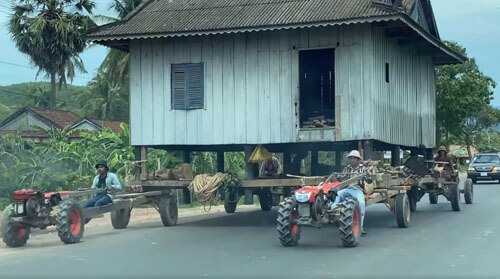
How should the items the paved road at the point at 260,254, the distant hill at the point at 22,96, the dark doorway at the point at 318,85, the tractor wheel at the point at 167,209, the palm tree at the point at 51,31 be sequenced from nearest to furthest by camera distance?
the paved road at the point at 260,254, the tractor wheel at the point at 167,209, the dark doorway at the point at 318,85, the palm tree at the point at 51,31, the distant hill at the point at 22,96

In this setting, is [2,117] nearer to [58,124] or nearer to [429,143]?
[58,124]

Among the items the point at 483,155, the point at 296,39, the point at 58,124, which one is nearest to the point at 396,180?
the point at 296,39

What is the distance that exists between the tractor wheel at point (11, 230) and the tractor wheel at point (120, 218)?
11.9 ft

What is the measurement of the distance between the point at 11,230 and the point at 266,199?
10307mm

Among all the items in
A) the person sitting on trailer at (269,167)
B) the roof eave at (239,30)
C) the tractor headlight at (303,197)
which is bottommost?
the tractor headlight at (303,197)

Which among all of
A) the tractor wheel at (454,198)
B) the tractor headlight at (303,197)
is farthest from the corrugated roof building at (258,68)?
the tractor headlight at (303,197)

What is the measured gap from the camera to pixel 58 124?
153ft

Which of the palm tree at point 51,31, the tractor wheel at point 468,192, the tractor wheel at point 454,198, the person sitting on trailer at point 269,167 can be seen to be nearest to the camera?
the person sitting on trailer at point 269,167

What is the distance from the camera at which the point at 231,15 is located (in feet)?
57.1

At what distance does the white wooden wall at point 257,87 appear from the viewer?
53.5 ft

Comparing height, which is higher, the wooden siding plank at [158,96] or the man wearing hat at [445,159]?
the wooden siding plank at [158,96]

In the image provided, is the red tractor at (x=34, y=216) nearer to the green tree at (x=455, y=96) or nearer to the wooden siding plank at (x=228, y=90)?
the wooden siding plank at (x=228, y=90)

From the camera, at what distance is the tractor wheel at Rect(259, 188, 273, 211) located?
21870 millimetres

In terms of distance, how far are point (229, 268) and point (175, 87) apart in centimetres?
809
